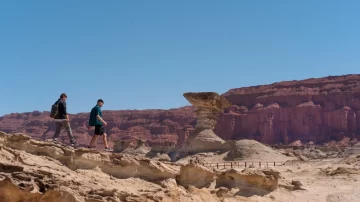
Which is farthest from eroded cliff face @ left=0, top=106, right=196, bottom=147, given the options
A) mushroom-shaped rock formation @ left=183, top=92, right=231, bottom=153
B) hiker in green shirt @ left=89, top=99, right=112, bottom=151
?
hiker in green shirt @ left=89, top=99, right=112, bottom=151

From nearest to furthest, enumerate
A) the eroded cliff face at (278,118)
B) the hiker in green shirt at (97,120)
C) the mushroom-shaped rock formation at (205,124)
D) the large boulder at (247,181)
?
1. the hiker in green shirt at (97,120)
2. the large boulder at (247,181)
3. the mushroom-shaped rock formation at (205,124)
4. the eroded cliff face at (278,118)

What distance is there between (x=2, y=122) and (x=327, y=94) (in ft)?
342

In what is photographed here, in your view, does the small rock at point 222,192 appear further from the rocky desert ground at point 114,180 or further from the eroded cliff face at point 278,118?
the eroded cliff face at point 278,118

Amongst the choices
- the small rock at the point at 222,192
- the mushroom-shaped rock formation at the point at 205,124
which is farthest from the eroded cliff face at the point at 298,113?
the small rock at the point at 222,192

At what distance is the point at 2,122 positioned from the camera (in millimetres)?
145375

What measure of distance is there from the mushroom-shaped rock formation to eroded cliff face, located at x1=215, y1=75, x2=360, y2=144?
197ft

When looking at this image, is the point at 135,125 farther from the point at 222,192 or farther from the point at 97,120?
the point at 97,120

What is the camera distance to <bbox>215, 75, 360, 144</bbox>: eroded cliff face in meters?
93.5

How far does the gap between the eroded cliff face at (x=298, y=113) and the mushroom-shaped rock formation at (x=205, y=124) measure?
60094 mm

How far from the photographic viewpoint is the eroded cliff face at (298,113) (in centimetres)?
9350

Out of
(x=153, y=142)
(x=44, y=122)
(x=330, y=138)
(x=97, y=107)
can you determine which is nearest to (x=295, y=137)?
(x=330, y=138)

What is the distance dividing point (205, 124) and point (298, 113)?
6622 cm

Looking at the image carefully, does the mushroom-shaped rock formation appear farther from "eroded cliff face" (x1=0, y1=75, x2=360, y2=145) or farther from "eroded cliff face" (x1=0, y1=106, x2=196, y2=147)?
"eroded cliff face" (x1=0, y1=106, x2=196, y2=147)

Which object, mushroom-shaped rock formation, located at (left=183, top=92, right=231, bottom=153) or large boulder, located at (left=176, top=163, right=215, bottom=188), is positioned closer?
large boulder, located at (left=176, top=163, right=215, bottom=188)
